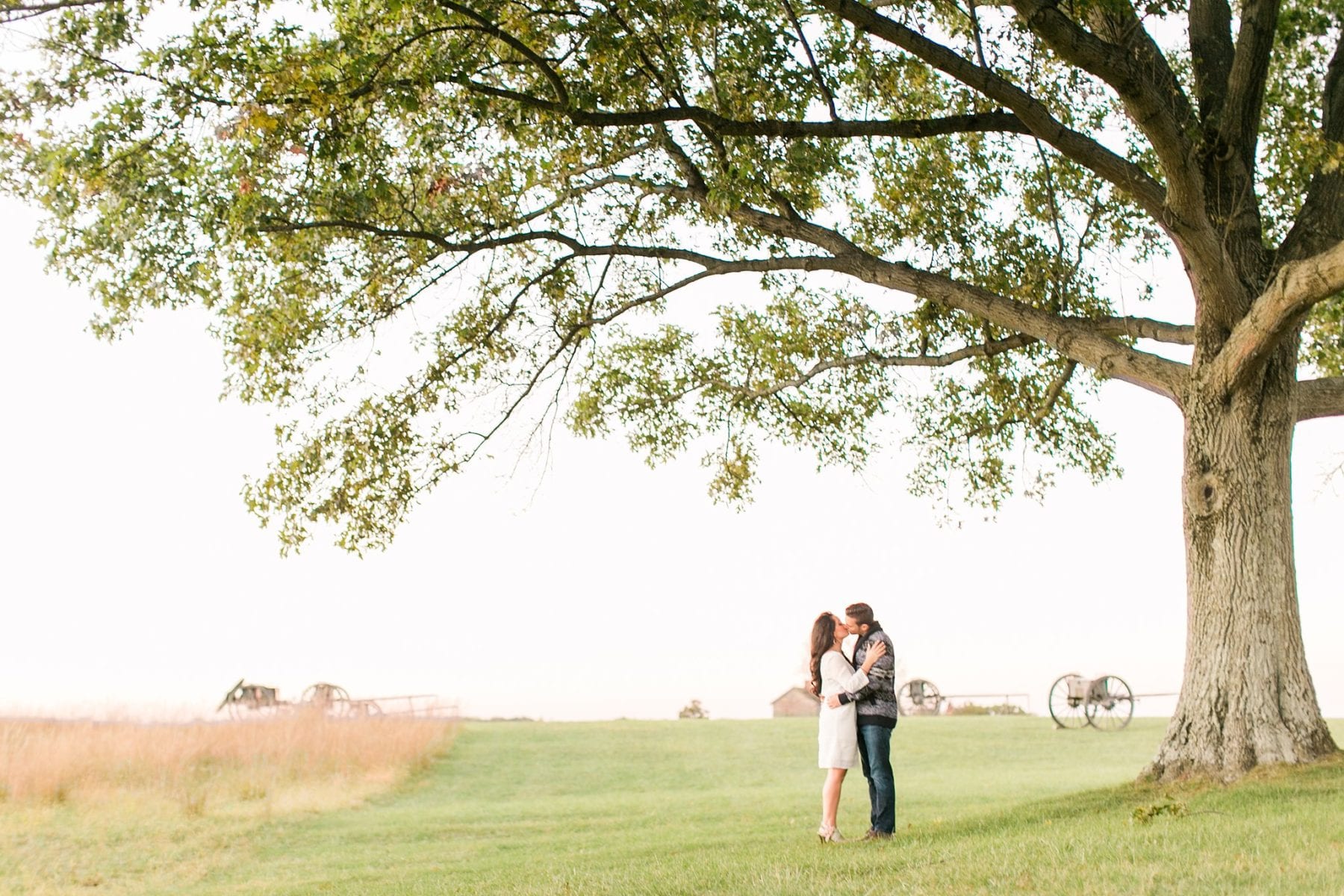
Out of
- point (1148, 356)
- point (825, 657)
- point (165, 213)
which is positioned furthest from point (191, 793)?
point (1148, 356)

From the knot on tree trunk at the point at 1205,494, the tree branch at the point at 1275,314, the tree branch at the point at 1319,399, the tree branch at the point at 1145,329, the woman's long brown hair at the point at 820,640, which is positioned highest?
the tree branch at the point at 1145,329

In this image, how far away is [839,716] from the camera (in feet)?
29.7

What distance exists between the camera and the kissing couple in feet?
29.4

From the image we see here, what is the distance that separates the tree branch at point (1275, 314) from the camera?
9.93 metres

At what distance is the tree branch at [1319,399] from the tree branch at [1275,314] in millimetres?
1403

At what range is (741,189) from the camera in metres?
10.7

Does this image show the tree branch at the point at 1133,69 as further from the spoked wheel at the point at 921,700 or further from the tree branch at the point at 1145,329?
the spoked wheel at the point at 921,700

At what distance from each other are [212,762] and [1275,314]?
16.3 metres

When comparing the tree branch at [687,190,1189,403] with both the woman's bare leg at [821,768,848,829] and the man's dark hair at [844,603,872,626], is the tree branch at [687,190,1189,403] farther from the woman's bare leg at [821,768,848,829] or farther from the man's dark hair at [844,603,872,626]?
the woman's bare leg at [821,768,848,829]

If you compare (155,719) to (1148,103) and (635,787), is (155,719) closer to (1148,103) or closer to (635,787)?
(635,787)

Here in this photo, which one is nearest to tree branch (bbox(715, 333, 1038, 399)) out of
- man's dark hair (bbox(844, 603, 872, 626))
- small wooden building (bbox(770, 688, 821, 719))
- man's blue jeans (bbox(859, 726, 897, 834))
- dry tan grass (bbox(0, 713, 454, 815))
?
man's dark hair (bbox(844, 603, 872, 626))

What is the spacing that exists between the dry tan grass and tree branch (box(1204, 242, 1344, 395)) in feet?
42.8

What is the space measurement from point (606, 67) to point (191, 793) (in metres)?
12.1

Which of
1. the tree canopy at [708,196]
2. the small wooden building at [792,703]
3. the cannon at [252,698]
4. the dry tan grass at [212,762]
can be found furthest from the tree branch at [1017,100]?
the small wooden building at [792,703]
